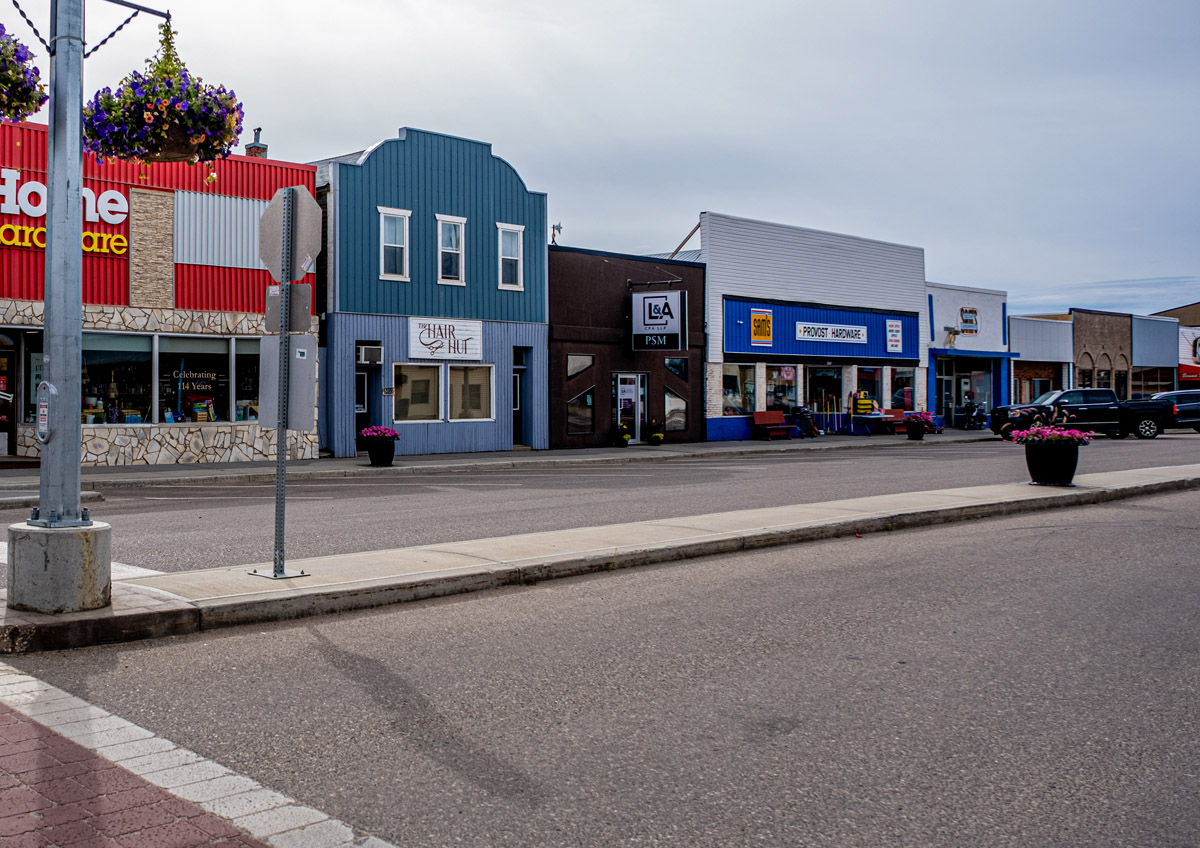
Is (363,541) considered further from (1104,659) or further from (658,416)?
(658,416)

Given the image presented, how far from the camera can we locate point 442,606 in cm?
814

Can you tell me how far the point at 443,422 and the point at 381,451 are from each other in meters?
4.62

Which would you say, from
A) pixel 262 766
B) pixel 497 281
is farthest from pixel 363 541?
pixel 497 281

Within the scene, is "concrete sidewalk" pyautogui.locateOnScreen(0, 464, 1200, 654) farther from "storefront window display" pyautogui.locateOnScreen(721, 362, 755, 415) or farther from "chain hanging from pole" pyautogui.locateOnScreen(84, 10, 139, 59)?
"storefront window display" pyautogui.locateOnScreen(721, 362, 755, 415)

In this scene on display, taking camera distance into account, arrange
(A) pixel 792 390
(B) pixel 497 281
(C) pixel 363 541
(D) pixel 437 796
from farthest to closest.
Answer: (A) pixel 792 390 < (B) pixel 497 281 < (C) pixel 363 541 < (D) pixel 437 796

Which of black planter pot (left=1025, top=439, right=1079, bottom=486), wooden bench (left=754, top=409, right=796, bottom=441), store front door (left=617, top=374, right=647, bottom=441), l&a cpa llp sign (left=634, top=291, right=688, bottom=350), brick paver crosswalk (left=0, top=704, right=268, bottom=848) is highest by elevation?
l&a cpa llp sign (left=634, top=291, right=688, bottom=350)

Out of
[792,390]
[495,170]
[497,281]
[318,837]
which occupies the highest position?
[495,170]

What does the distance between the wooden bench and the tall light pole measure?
100 ft

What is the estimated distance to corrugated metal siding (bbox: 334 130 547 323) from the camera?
26656mm

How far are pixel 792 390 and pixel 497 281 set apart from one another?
1360 centimetres

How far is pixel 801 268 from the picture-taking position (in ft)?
128

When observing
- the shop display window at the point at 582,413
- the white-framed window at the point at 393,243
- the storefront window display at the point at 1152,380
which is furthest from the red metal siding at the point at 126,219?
the storefront window display at the point at 1152,380

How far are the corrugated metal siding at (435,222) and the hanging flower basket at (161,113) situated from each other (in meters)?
17.5

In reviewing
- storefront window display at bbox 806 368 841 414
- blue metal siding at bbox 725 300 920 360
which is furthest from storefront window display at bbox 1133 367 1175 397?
storefront window display at bbox 806 368 841 414
